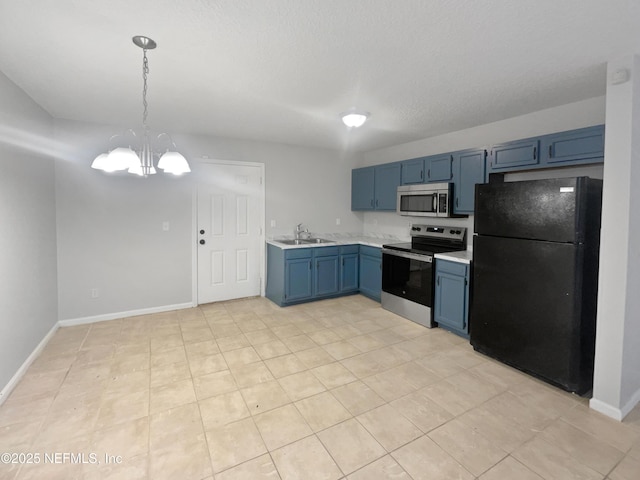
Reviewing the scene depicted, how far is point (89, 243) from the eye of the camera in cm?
374

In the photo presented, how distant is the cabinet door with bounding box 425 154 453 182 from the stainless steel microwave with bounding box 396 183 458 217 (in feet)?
0.28

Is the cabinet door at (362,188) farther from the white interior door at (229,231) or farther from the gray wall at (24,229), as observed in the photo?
the gray wall at (24,229)

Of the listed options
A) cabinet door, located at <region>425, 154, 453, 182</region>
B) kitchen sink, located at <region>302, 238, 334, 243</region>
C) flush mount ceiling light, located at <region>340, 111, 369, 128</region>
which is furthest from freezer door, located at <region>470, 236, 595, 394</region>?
kitchen sink, located at <region>302, 238, 334, 243</region>

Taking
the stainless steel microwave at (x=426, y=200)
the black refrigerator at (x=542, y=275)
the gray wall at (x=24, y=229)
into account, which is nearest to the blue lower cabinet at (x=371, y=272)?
the stainless steel microwave at (x=426, y=200)

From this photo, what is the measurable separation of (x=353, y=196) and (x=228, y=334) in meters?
3.11

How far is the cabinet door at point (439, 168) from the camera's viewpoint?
381cm

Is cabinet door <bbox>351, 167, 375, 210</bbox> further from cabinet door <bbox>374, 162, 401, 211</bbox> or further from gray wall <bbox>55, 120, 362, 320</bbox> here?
gray wall <bbox>55, 120, 362, 320</bbox>

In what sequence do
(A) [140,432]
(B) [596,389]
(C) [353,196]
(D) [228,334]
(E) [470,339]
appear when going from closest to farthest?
1. (A) [140,432]
2. (B) [596,389]
3. (E) [470,339]
4. (D) [228,334]
5. (C) [353,196]

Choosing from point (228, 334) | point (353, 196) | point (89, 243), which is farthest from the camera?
point (353, 196)

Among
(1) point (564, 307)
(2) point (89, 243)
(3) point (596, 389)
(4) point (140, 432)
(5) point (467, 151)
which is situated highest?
(5) point (467, 151)

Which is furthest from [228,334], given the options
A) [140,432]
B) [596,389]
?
[596,389]

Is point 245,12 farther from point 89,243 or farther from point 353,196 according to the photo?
point 353,196

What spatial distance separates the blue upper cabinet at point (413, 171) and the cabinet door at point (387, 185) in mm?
112

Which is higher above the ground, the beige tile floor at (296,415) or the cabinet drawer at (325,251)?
the cabinet drawer at (325,251)
